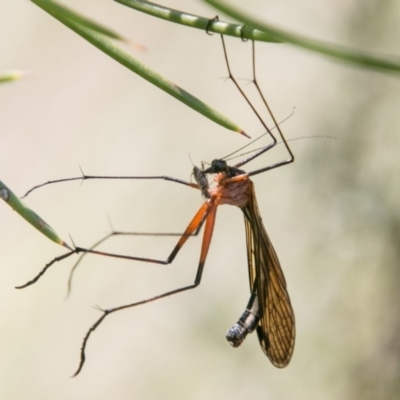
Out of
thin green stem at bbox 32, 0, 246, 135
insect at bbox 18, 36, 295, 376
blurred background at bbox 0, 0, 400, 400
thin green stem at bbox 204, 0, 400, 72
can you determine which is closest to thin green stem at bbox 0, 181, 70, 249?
thin green stem at bbox 32, 0, 246, 135

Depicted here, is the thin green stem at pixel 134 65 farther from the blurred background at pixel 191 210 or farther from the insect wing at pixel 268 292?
the blurred background at pixel 191 210

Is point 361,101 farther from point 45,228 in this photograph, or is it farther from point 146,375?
point 45,228

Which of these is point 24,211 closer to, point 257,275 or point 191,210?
point 257,275

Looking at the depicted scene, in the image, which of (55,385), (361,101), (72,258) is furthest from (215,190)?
(55,385)

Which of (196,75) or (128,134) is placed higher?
(196,75)

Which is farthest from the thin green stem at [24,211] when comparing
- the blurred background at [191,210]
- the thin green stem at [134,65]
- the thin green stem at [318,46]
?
the blurred background at [191,210]

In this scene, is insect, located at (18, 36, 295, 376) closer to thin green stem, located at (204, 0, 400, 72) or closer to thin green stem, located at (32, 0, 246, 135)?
thin green stem, located at (32, 0, 246, 135)
